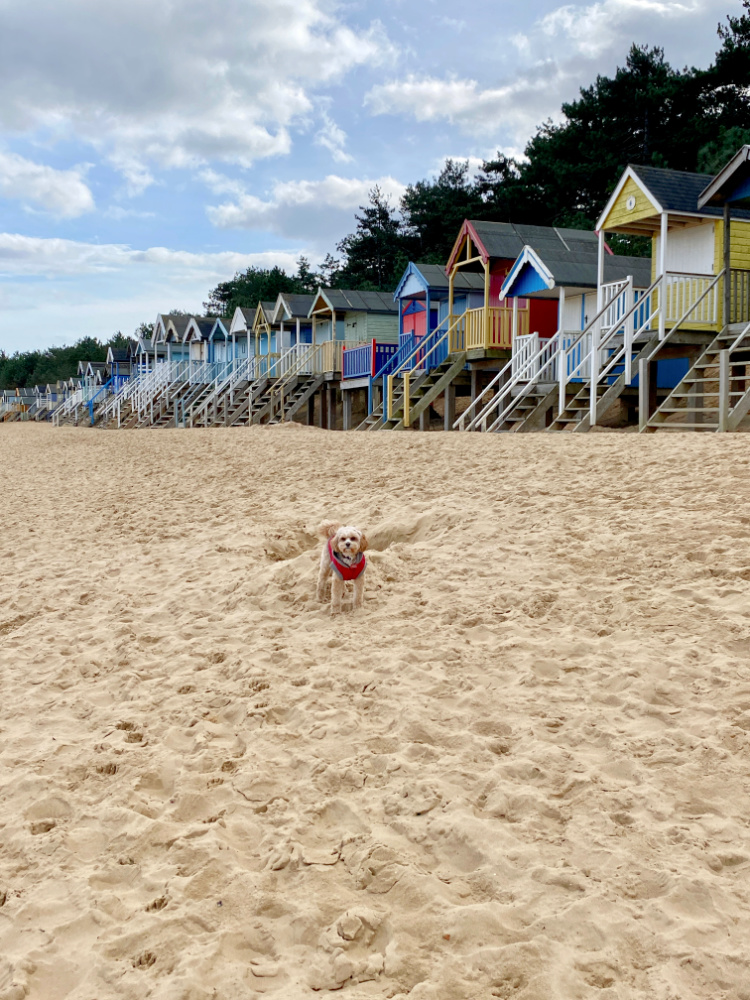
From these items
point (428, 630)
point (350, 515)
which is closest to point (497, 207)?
point (350, 515)

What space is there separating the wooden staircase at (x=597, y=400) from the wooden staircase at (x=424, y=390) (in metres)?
5.65

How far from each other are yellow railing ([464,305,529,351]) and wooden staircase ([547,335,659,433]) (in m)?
5.09

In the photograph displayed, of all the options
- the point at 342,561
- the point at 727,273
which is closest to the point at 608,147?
the point at 727,273

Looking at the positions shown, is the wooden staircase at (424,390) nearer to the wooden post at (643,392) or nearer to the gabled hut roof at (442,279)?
the gabled hut roof at (442,279)

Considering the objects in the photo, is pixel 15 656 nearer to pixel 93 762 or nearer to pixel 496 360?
pixel 93 762

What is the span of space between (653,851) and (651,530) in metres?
4.02

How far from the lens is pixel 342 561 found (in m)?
5.96

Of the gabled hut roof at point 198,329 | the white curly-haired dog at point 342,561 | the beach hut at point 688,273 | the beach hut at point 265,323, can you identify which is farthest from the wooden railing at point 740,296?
the gabled hut roof at point 198,329

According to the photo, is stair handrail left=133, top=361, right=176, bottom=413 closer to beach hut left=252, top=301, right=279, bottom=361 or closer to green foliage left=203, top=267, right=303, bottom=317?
beach hut left=252, top=301, right=279, bottom=361

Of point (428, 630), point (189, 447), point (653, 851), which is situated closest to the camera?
point (653, 851)

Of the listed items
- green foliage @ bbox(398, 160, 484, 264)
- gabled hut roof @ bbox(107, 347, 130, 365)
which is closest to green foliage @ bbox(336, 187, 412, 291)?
green foliage @ bbox(398, 160, 484, 264)

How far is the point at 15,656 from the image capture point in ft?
19.2

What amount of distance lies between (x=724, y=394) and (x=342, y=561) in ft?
28.2

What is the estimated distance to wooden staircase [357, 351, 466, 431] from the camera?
21.8 metres
